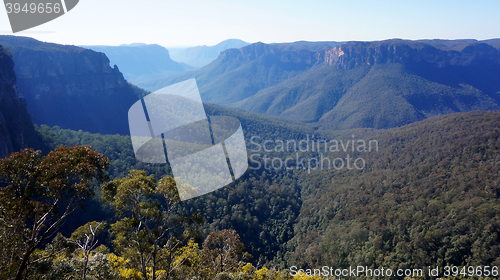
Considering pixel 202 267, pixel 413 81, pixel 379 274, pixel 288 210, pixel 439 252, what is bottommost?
pixel 288 210

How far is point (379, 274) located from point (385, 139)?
5511 cm

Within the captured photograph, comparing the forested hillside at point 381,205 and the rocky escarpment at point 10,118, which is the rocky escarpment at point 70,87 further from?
the forested hillside at point 381,205

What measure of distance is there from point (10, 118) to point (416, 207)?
61753 mm

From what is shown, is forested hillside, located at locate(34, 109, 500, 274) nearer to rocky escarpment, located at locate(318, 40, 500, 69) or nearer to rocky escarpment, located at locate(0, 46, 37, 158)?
rocky escarpment, located at locate(0, 46, 37, 158)

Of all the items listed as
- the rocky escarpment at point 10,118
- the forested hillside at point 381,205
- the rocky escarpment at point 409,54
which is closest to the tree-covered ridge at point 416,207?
the forested hillside at point 381,205

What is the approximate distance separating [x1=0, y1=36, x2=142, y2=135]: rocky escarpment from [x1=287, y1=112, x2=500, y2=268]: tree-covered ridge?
6345 centimetres

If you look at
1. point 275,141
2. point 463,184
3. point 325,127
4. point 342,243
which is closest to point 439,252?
point 342,243

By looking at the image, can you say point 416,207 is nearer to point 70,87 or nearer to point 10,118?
point 10,118

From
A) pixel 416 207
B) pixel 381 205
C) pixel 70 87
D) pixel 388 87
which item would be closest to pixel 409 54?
pixel 388 87

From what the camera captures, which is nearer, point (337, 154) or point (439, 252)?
point (439, 252)

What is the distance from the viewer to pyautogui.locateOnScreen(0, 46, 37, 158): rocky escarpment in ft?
111

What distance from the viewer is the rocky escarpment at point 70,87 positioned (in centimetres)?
6575

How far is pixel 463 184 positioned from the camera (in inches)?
1457

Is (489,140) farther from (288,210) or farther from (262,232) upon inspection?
(262,232)
